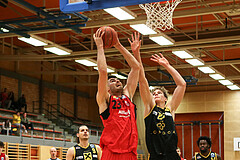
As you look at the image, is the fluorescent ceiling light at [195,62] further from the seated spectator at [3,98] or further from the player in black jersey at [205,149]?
the player in black jersey at [205,149]

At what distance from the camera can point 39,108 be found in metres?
26.7

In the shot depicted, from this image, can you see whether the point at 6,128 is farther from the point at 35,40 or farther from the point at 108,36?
the point at 108,36

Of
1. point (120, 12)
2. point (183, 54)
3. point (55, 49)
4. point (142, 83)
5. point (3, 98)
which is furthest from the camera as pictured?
point (3, 98)

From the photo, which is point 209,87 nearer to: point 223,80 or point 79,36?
point 223,80

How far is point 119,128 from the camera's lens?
16.4 feet

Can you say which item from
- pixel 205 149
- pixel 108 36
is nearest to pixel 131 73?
pixel 108 36

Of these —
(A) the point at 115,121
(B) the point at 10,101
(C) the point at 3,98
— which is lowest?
(A) the point at 115,121

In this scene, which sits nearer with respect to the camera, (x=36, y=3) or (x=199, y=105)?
(x=36, y=3)

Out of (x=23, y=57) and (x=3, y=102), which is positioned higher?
(x=23, y=57)

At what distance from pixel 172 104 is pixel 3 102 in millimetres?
17381

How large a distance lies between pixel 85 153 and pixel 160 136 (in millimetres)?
2871

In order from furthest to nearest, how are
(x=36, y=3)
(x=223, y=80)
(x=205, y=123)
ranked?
1. (x=205, y=123)
2. (x=223, y=80)
3. (x=36, y=3)

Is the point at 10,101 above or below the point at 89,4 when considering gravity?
above

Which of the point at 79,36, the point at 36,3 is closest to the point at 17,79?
the point at 79,36
